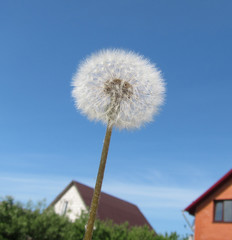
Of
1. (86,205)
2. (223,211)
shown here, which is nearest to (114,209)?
(86,205)

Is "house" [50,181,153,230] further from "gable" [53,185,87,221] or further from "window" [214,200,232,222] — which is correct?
"window" [214,200,232,222]

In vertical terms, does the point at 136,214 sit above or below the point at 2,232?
above

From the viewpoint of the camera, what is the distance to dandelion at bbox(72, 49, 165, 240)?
20.5 feet

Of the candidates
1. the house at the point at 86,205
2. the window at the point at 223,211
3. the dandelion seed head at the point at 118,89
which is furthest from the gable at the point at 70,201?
the dandelion seed head at the point at 118,89

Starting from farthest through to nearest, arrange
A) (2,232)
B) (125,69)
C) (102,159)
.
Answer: (2,232) < (125,69) < (102,159)

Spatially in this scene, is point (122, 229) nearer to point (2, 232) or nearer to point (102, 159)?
point (2, 232)

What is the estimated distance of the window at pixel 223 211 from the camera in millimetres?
20422

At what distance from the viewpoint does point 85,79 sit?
23.4 feet

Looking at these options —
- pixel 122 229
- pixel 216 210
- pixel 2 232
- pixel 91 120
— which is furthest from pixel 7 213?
pixel 91 120

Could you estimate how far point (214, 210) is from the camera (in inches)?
840

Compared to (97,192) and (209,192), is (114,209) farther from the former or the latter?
(97,192)

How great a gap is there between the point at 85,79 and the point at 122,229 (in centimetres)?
1638

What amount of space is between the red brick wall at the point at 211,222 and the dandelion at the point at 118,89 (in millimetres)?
16195

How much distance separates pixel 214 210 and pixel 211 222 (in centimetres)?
93
